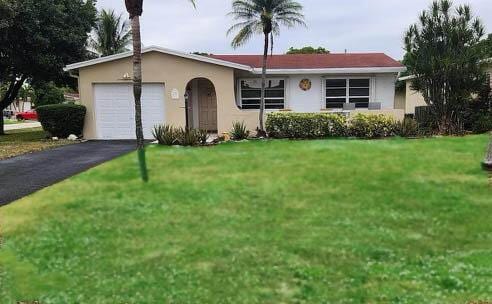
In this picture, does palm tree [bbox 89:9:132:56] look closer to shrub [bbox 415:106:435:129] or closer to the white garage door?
the white garage door

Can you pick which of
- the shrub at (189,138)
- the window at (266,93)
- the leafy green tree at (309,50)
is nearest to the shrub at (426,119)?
the window at (266,93)

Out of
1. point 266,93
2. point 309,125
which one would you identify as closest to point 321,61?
point 266,93

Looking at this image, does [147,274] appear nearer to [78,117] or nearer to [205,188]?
[205,188]

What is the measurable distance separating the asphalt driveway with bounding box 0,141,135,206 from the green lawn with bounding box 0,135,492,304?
2.37 feet

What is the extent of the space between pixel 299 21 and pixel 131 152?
25.8ft

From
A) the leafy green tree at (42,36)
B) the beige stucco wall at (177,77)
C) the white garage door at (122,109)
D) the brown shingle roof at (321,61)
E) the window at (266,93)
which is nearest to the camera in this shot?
the beige stucco wall at (177,77)

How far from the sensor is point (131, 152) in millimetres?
14602

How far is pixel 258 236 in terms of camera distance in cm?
614

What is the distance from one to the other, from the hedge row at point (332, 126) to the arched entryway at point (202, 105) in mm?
5491

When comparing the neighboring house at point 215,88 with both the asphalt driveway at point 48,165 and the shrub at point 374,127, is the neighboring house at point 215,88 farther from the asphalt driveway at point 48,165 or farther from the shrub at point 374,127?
the asphalt driveway at point 48,165

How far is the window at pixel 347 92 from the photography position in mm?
21125

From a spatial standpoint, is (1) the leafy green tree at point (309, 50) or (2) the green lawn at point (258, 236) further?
(1) the leafy green tree at point (309, 50)

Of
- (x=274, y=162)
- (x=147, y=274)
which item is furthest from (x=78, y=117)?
(x=147, y=274)

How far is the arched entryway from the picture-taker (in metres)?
21.5
